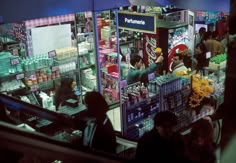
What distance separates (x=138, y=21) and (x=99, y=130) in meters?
3.09

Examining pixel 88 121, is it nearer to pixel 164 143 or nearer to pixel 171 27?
pixel 164 143

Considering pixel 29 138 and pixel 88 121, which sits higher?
pixel 29 138

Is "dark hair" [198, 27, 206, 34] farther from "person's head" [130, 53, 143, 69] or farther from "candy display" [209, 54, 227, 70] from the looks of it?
"person's head" [130, 53, 143, 69]

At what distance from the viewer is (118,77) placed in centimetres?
620

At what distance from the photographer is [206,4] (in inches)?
190

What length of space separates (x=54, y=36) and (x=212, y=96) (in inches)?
104

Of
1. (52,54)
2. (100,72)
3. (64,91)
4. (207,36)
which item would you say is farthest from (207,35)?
(52,54)

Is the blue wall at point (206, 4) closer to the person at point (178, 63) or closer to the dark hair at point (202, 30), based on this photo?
the person at point (178, 63)

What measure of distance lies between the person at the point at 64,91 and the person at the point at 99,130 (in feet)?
7.25

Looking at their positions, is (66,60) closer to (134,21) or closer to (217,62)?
(134,21)

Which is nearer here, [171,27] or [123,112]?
[123,112]

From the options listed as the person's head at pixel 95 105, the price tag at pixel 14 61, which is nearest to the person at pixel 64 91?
the price tag at pixel 14 61

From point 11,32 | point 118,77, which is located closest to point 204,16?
point 118,77

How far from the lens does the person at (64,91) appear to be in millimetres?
5512
